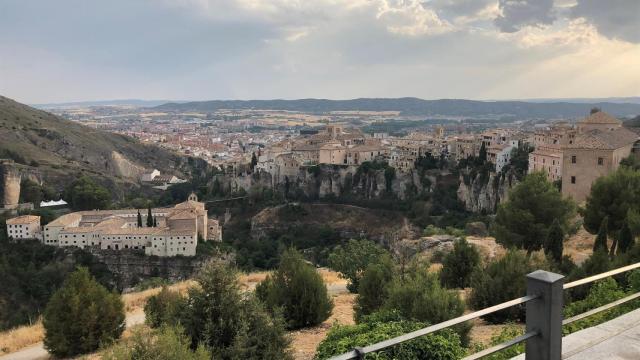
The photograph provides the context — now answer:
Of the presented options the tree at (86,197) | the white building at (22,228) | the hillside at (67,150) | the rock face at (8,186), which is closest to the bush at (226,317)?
the white building at (22,228)

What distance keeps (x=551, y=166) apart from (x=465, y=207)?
14166mm

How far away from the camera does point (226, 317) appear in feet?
19.9

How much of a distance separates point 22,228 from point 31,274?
9.34 meters

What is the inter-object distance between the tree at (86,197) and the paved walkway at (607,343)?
6500cm

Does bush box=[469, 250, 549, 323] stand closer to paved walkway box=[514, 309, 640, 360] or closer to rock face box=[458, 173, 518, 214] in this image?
paved walkway box=[514, 309, 640, 360]

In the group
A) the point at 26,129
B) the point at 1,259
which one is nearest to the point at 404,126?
the point at 26,129

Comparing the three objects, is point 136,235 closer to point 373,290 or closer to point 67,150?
point 373,290

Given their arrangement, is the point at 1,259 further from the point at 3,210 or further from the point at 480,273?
the point at 480,273

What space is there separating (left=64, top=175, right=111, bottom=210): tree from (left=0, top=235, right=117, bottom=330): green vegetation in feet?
42.8

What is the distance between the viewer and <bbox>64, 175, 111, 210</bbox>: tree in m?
62.4

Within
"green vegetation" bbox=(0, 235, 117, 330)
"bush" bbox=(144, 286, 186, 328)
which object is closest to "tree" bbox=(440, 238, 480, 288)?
"bush" bbox=(144, 286, 186, 328)

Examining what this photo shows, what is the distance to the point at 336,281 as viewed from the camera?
18141 mm

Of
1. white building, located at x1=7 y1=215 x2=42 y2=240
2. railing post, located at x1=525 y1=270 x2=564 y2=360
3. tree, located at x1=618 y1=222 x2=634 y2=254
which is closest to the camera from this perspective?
railing post, located at x1=525 y1=270 x2=564 y2=360

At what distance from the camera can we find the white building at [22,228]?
159 ft
